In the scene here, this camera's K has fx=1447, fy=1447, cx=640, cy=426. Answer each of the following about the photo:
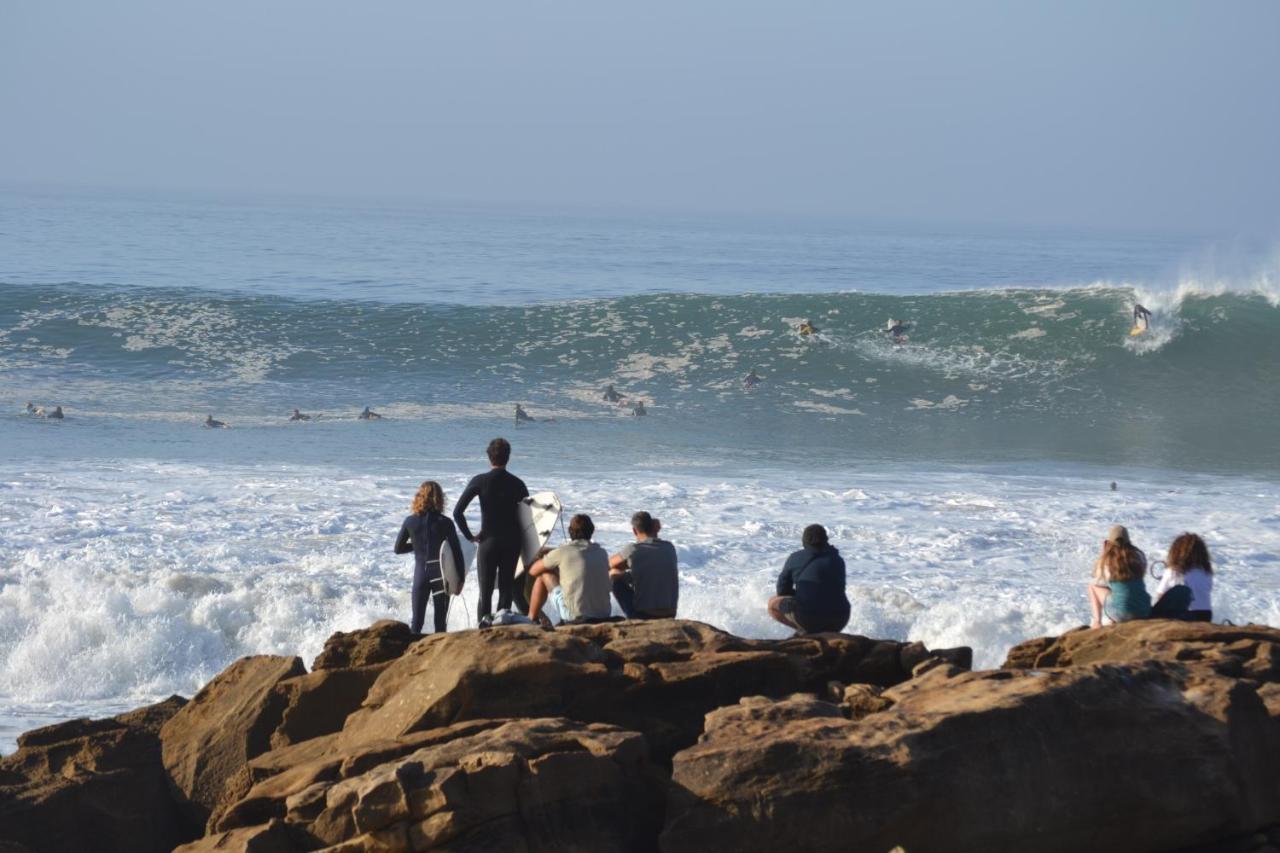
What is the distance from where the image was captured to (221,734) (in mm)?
5898

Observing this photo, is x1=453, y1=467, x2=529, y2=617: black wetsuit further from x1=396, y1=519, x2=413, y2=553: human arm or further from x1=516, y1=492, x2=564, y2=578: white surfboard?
x1=396, y1=519, x2=413, y2=553: human arm

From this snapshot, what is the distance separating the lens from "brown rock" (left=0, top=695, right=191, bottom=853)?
553 centimetres

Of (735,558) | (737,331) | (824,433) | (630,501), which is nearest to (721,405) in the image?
(824,433)

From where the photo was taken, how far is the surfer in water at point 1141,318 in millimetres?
26844

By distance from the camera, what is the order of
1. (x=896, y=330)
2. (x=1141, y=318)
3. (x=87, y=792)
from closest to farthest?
(x=87, y=792) → (x=1141, y=318) → (x=896, y=330)

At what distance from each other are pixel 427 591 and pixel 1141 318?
869 inches

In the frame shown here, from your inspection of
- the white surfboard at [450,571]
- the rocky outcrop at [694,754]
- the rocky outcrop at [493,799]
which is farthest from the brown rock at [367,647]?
the white surfboard at [450,571]

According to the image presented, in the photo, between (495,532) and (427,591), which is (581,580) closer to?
(495,532)

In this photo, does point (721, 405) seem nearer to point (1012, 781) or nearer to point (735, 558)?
point (735, 558)

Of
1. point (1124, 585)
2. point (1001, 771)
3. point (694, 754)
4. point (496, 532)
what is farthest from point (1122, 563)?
point (496, 532)

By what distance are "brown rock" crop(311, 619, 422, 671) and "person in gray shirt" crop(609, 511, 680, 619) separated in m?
1.38

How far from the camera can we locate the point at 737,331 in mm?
27359

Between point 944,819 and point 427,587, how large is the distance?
3807 millimetres

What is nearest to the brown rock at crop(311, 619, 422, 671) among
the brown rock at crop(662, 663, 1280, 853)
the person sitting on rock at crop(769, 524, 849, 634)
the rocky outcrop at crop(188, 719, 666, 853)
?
the rocky outcrop at crop(188, 719, 666, 853)
